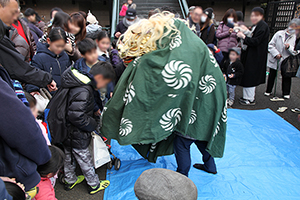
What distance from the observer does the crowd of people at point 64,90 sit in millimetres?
977

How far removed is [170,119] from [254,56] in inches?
132

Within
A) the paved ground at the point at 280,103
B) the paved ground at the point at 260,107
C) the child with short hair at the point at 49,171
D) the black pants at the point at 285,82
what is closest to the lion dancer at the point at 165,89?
the child with short hair at the point at 49,171

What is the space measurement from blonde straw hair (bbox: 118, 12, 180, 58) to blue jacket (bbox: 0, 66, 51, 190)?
2.85 ft

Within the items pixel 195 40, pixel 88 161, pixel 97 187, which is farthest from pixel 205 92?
pixel 97 187

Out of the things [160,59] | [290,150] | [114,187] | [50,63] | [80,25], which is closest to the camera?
[160,59]

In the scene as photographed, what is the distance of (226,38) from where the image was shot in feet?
15.1

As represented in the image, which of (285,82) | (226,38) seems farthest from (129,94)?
(285,82)

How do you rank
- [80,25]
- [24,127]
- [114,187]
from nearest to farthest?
[24,127] → [114,187] → [80,25]

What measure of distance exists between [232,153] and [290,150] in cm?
78

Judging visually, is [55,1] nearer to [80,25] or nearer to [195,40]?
[80,25]

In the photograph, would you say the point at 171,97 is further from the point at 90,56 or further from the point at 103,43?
the point at 103,43

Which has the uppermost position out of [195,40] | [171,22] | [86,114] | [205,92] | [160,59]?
[171,22]

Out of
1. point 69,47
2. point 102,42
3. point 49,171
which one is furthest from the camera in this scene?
point 102,42

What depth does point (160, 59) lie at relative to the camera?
5.00ft
